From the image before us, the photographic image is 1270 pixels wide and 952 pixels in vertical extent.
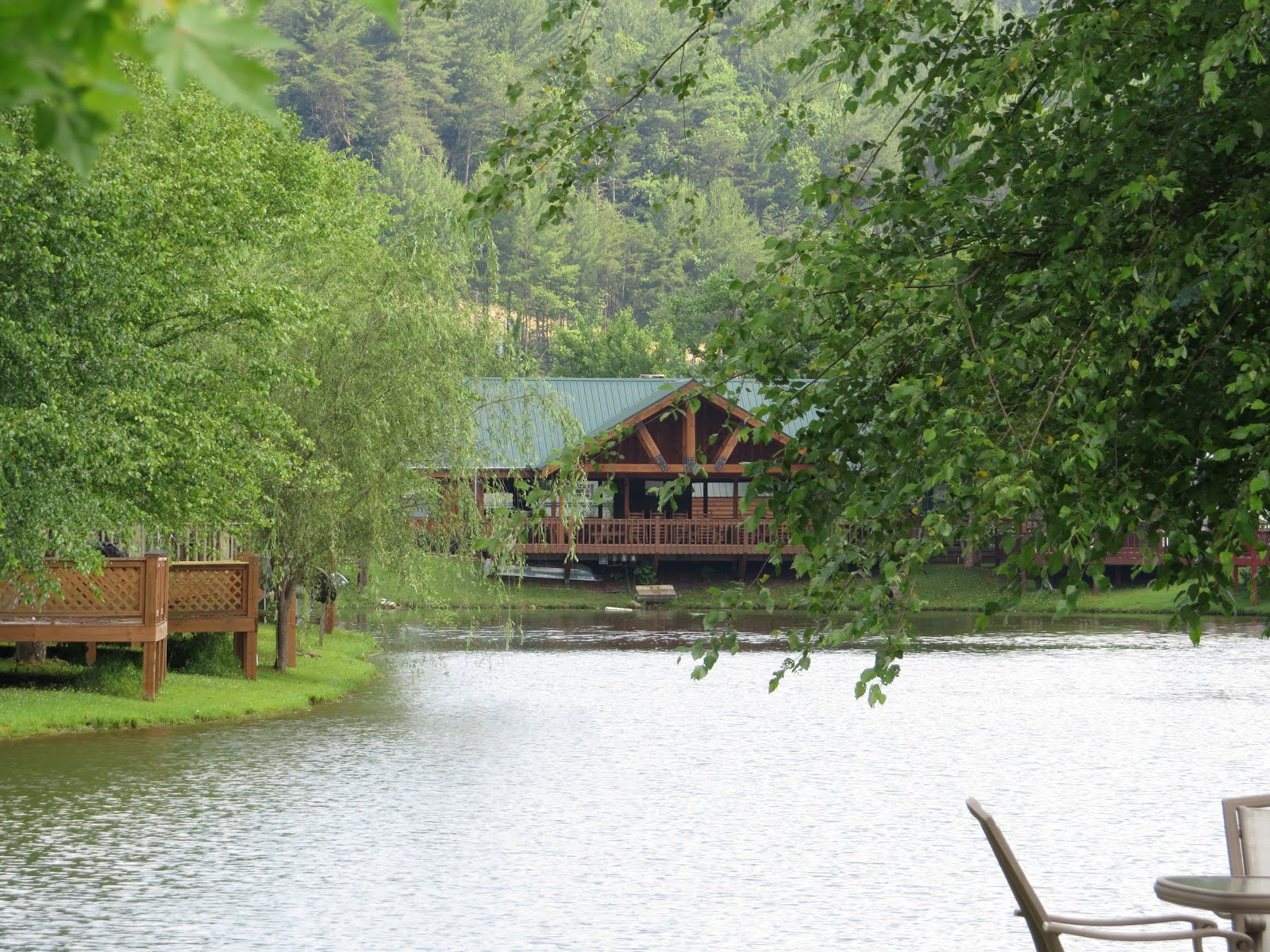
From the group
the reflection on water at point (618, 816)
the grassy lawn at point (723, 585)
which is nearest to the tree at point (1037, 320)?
the reflection on water at point (618, 816)

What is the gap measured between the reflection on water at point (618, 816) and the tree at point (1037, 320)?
5060mm

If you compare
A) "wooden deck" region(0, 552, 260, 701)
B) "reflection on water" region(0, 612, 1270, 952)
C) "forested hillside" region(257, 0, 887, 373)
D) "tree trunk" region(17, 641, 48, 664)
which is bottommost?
"reflection on water" region(0, 612, 1270, 952)

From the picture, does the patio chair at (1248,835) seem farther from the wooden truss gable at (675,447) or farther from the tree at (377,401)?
the wooden truss gable at (675,447)

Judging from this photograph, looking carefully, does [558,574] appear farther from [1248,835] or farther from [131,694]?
[1248,835]

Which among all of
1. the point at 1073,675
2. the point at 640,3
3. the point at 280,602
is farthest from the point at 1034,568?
the point at 640,3

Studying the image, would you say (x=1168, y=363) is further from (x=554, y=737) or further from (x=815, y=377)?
(x=554, y=737)

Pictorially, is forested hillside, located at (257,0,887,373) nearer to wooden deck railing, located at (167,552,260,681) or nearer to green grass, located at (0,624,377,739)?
green grass, located at (0,624,377,739)

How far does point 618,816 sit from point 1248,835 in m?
8.94

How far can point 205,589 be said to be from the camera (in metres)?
24.8

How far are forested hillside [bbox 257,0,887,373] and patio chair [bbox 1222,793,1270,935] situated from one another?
3376 inches

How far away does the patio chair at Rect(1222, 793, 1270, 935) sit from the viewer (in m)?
6.71

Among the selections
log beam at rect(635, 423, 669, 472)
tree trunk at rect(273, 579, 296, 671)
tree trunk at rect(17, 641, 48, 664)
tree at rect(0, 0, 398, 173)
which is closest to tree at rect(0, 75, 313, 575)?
tree trunk at rect(273, 579, 296, 671)

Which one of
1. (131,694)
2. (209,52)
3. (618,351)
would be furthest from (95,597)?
(618,351)

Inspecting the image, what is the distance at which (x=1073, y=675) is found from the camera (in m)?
30.3
